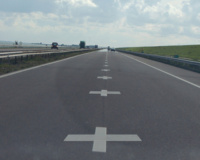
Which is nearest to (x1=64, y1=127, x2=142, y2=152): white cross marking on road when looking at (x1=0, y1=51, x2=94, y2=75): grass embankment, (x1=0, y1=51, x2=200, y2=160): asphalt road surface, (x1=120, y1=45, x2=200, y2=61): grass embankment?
(x1=0, y1=51, x2=200, y2=160): asphalt road surface

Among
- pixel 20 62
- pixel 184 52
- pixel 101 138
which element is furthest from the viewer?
pixel 184 52

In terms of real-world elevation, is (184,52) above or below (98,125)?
below

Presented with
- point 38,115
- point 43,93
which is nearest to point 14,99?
point 43,93

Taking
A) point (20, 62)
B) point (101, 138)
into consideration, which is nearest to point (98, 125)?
point (101, 138)

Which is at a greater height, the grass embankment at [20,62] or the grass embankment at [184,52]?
the grass embankment at [20,62]

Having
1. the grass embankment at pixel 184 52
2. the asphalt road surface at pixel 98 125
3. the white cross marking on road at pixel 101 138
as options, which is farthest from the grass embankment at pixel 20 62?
the grass embankment at pixel 184 52

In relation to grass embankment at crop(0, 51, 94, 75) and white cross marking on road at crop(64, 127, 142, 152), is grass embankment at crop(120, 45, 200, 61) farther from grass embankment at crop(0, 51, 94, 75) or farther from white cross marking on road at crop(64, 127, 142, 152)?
white cross marking on road at crop(64, 127, 142, 152)

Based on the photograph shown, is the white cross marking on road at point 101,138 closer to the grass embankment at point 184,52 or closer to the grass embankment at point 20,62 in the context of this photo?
the grass embankment at point 20,62

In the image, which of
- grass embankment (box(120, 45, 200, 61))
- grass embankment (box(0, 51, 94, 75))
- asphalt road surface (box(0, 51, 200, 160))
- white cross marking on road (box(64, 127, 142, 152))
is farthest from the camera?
grass embankment (box(120, 45, 200, 61))

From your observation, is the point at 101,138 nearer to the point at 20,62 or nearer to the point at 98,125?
the point at 98,125

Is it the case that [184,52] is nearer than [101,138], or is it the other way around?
[101,138]

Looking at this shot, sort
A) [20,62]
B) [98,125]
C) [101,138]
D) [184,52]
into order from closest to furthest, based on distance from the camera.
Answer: [101,138] → [98,125] → [20,62] → [184,52]

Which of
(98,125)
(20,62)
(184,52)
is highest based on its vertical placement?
(98,125)

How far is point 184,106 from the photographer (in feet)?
28.6
